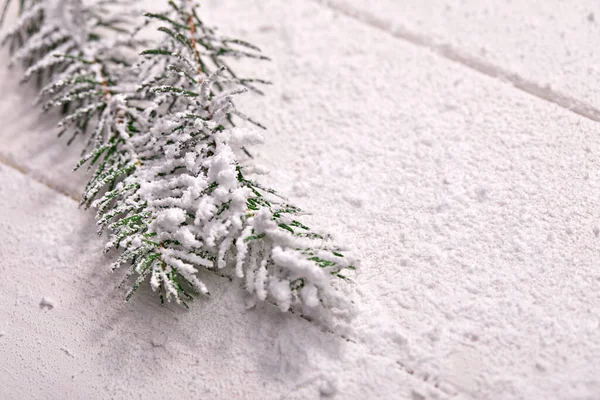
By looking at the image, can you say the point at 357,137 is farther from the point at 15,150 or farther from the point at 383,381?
the point at 15,150

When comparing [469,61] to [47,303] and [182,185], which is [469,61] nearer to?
[182,185]

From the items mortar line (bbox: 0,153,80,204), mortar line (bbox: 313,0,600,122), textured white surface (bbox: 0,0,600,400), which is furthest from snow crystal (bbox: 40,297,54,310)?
mortar line (bbox: 313,0,600,122)

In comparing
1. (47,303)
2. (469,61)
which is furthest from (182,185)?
(469,61)

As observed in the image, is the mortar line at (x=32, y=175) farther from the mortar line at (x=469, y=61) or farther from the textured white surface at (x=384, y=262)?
the mortar line at (x=469, y=61)

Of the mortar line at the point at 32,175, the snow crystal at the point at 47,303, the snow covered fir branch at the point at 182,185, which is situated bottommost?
the snow crystal at the point at 47,303

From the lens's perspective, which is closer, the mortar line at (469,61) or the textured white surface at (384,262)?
the textured white surface at (384,262)

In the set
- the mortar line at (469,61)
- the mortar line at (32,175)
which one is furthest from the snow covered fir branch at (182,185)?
the mortar line at (469,61)

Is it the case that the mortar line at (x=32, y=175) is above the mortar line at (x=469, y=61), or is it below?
below
